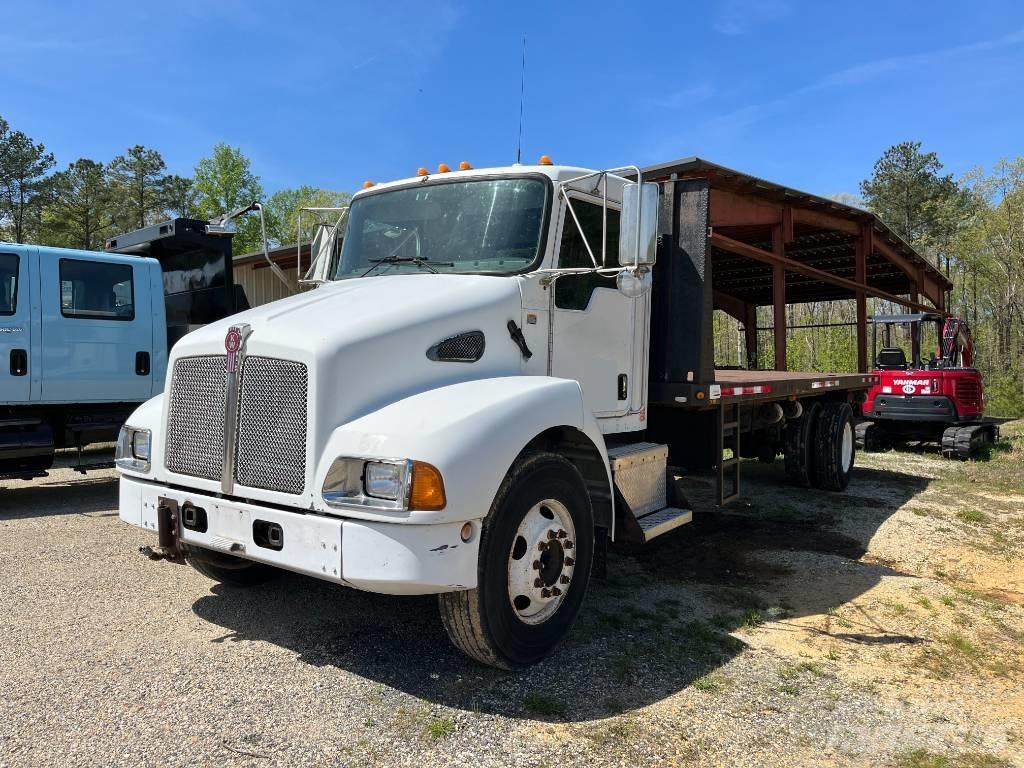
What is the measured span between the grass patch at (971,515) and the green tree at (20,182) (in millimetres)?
42133

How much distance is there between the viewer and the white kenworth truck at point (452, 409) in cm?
301

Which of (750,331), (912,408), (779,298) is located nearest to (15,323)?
(779,298)

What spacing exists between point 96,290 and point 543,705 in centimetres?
658

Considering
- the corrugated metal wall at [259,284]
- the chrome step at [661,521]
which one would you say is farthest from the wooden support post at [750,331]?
the chrome step at [661,521]

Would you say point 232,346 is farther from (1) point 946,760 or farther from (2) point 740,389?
(2) point 740,389

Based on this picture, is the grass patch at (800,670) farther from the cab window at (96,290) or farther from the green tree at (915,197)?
the green tree at (915,197)

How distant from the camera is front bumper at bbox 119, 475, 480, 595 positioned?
9.53 ft

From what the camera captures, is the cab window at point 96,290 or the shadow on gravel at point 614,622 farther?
the cab window at point 96,290

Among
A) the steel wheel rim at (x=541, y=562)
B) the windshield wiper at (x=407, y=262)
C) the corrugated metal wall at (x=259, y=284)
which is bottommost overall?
the steel wheel rim at (x=541, y=562)

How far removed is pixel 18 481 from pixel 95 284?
10.3 ft

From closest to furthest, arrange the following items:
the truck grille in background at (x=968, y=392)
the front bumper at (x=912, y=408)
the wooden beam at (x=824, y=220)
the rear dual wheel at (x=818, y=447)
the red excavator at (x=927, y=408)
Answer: the rear dual wheel at (x=818, y=447), the wooden beam at (x=824, y=220), the red excavator at (x=927, y=408), the front bumper at (x=912, y=408), the truck grille in background at (x=968, y=392)

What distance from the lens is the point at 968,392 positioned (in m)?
12.7

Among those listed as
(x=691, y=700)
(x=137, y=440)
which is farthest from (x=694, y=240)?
(x=137, y=440)

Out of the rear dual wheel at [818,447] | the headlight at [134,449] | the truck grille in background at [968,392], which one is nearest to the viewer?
the headlight at [134,449]
